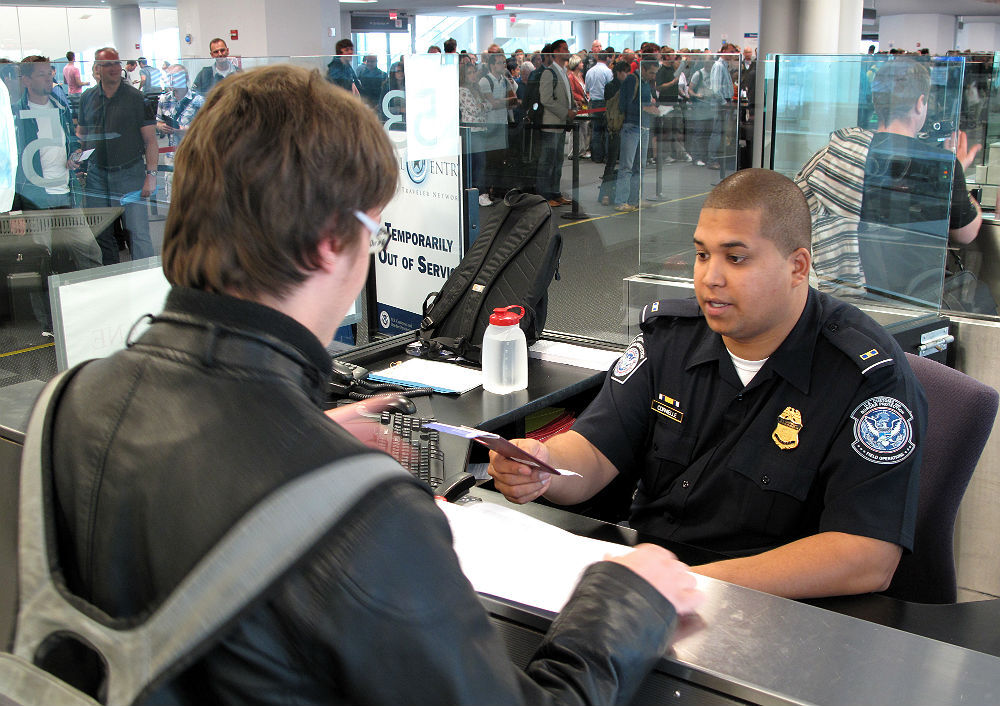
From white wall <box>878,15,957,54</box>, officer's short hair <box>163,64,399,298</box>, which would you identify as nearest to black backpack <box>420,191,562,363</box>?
officer's short hair <box>163,64,399,298</box>

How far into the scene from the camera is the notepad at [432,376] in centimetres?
226

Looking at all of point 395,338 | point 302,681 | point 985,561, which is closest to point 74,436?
→ point 302,681

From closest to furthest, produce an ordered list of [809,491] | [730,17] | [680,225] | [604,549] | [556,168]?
[604,549] < [809,491] < [680,225] < [556,168] < [730,17]

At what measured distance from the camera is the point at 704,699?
0.89m

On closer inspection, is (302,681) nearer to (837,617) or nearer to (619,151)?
(837,617)

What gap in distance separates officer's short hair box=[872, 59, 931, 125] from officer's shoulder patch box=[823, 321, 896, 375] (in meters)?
1.83

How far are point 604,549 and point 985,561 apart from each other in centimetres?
180

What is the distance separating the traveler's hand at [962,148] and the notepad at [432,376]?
1885mm

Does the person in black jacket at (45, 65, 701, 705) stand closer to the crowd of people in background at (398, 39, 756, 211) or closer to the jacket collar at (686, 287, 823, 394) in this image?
the jacket collar at (686, 287, 823, 394)

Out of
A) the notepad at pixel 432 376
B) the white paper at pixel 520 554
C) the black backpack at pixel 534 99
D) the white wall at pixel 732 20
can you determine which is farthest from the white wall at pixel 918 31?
the white paper at pixel 520 554

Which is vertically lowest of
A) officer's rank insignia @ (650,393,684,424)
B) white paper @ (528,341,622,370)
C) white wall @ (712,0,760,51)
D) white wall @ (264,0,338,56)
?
white paper @ (528,341,622,370)

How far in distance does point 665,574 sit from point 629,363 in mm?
1027

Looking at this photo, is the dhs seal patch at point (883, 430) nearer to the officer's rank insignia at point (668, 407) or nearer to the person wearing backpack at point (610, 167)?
the officer's rank insignia at point (668, 407)

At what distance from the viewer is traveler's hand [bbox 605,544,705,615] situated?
83 cm
